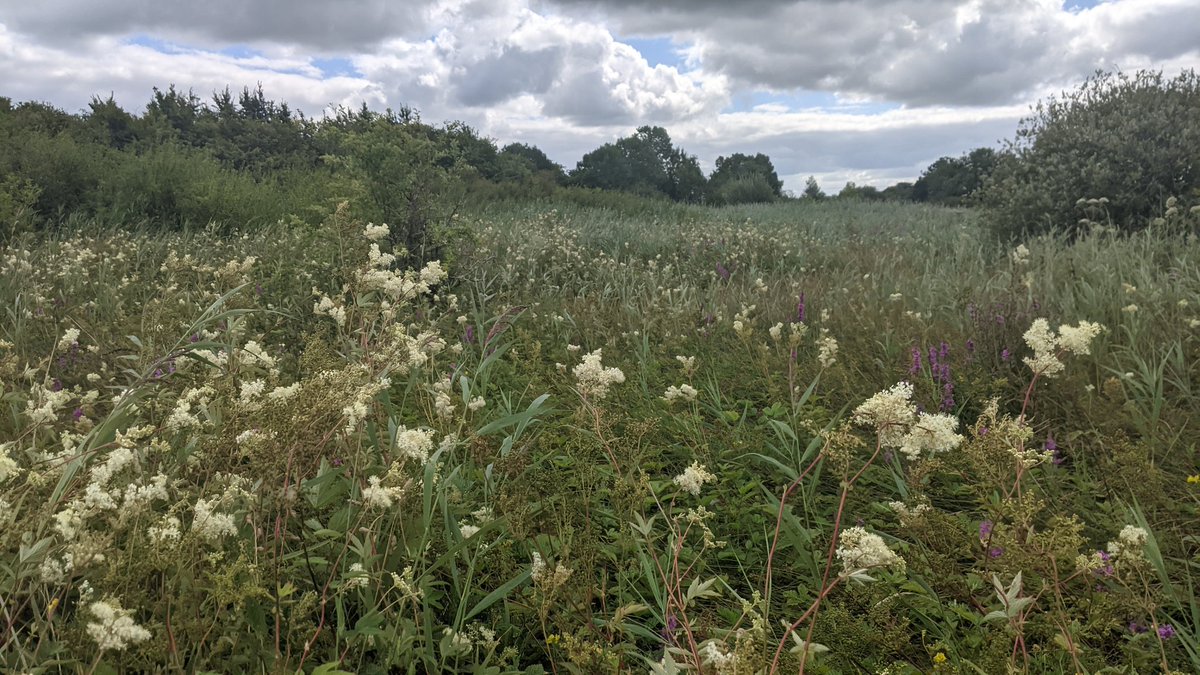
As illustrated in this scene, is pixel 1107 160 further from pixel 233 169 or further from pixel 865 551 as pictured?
pixel 233 169

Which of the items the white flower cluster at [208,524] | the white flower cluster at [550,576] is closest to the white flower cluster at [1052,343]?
the white flower cluster at [550,576]

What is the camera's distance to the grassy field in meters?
1.47

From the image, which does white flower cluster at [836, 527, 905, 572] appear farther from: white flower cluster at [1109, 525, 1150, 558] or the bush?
the bush

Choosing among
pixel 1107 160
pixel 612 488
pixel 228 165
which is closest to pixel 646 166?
pixel 228 165

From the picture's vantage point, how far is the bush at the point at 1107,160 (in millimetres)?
7629

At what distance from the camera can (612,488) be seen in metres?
2.76

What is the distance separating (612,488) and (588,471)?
1.20 ft

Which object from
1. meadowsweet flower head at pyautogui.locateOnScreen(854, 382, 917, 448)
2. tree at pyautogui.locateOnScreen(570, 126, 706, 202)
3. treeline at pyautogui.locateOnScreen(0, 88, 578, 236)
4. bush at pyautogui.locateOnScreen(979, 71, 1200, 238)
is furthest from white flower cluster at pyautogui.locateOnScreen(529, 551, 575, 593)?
tree at pyautogui.locateOnScreen(570, 126, 706, 202)

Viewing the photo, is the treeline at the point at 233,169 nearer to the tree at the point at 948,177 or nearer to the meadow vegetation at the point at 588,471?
the meadow vegetation at the point at 588,471

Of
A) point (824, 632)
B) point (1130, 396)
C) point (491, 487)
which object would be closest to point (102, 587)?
point (491, 487)

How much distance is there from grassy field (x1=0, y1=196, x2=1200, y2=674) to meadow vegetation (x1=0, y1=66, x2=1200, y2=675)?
17 millimetres

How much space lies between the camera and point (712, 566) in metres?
2.41

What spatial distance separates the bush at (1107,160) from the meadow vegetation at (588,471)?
7.18 ft

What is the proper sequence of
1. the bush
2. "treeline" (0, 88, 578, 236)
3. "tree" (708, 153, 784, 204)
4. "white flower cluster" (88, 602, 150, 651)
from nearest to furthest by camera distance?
"white flower cluster" (88, 602, 150, 651) < "treeline" (0, 88, 578, 236) < the bush < "tree" (708, 153, 784, 204)
